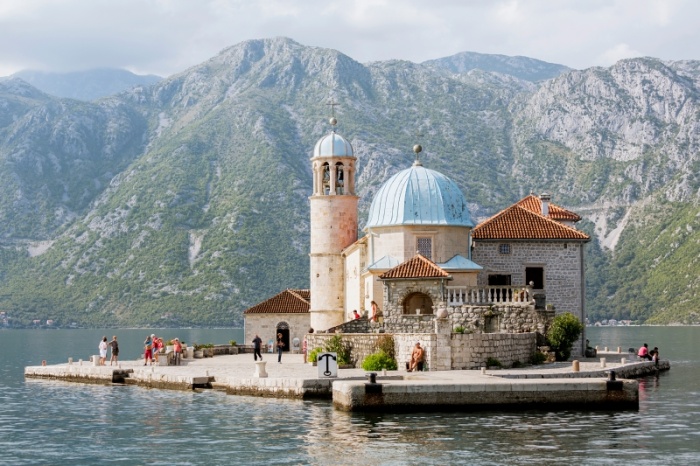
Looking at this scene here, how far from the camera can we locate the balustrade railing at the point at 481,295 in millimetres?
49125

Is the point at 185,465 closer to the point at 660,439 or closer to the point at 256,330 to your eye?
the point at 660,439

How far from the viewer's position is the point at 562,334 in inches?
1916

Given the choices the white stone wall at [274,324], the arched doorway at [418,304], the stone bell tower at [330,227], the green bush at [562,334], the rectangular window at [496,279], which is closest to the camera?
the green bush at [562,334]

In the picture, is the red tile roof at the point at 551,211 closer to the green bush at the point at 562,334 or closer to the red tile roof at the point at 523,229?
the red tile roof at the point at 523,229

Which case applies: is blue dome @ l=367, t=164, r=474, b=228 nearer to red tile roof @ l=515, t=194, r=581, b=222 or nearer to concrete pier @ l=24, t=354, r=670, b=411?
red tile roof @ l=515, t=194, r=581, b=222

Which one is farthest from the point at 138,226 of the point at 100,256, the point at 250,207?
the point at 250,207

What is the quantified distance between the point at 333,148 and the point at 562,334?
69.8 feet

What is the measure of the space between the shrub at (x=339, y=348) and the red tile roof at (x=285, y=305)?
65.2 feet

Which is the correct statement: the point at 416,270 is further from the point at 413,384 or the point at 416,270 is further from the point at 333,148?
the point at 333,148

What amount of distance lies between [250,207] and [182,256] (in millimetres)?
14099

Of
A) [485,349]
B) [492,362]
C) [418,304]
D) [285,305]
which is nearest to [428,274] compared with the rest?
[418,304]

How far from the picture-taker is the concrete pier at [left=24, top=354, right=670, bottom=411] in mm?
35312

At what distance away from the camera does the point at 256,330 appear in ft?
220

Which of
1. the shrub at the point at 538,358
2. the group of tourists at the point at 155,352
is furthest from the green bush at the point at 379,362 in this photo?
the group of tourists at the point at 155,352
